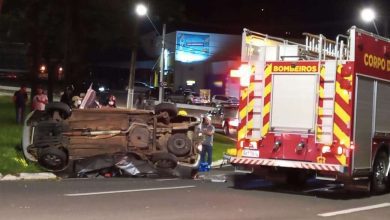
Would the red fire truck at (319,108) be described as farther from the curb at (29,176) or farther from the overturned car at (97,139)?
the curb at (29,176)

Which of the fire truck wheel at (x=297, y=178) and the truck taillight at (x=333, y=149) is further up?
the truck taillight at (x=333, y=149)

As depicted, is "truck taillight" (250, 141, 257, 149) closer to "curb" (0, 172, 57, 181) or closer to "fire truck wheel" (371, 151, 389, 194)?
"fire truck wheel" (371, 151, 389, 194)

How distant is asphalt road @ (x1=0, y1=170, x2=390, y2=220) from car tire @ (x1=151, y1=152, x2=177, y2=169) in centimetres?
80

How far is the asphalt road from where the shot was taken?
30.5 ft

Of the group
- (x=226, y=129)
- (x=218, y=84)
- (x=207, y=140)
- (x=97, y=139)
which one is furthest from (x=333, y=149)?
(x=218, y=84)

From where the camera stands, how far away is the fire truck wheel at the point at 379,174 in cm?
1253

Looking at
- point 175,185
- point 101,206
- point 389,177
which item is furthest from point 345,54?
point 101,206

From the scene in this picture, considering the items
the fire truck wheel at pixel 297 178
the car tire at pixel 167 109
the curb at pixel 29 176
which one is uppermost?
the car tire at pixel 167 109

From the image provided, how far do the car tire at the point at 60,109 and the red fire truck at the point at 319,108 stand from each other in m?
4.45

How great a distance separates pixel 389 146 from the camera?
12969mm

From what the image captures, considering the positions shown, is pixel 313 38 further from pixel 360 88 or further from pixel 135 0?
pixel 135 0

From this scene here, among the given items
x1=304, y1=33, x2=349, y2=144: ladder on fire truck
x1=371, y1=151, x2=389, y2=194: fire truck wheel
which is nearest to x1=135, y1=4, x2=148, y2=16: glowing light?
x1=304, y1=33, x2=349, y2=144: ladder on fire truck

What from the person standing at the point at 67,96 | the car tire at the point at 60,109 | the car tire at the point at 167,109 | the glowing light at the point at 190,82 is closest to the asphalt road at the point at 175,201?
the car tire at the point at 60,109

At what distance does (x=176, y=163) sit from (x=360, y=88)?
5.13 meters
